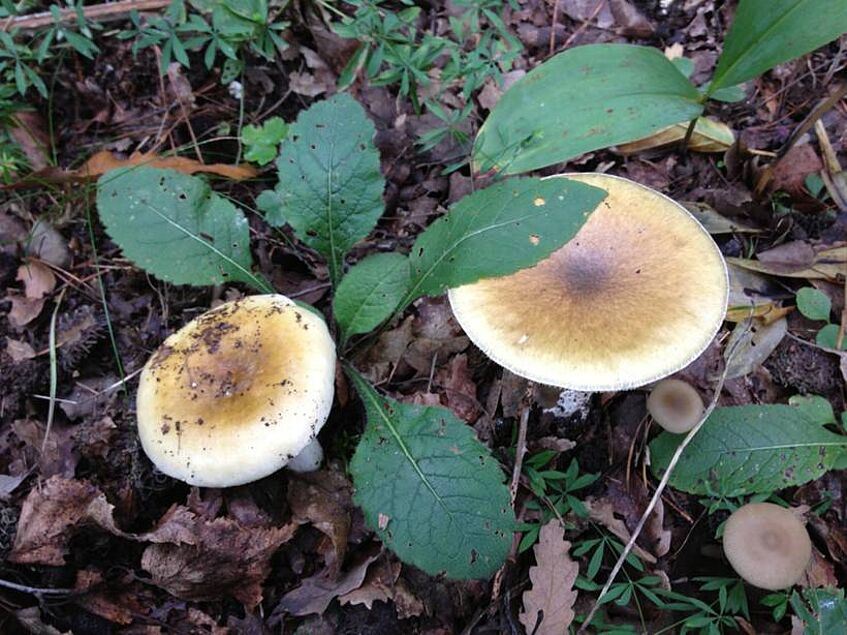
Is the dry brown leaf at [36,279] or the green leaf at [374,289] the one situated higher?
the green leaf at [374,289]

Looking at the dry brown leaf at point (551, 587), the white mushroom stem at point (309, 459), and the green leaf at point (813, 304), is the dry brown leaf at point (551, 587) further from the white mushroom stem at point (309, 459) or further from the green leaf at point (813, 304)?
the green leaf at point (813, 304)

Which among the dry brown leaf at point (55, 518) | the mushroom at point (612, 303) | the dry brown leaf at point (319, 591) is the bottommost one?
the dry brown leaf at point (319, 591)

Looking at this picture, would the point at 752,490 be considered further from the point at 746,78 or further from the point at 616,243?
the point at 746,78

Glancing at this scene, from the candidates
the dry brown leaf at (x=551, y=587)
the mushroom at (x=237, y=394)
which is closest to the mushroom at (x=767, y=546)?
the dry brown leaf at (x=551, y=587)

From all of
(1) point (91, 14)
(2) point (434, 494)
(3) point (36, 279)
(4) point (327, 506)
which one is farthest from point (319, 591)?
(1) point (91, 14)

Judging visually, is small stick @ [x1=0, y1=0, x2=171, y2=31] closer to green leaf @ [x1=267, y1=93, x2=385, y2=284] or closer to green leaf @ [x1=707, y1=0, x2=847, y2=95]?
green leaf @ [x1=267, y1=93, x2=385, y2=284]

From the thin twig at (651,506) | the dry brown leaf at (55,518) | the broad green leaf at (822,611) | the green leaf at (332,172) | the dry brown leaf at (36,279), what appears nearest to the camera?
the broad green leaf at (822,611)

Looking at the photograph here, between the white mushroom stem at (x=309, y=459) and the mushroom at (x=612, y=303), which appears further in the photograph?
the white mushroom stem at (x=309, y=459)

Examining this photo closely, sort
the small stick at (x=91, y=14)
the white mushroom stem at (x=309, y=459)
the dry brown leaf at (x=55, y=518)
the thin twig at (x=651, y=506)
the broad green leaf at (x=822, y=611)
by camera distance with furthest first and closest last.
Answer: the small stick at (x=91, y=14)
the white mushroom stem at (x=309, y=459)
the dry brown leaf at (x=55, y=518)
the thin twig at (x=651, y=506)
the broad green leaf at (x=822, y=611)
